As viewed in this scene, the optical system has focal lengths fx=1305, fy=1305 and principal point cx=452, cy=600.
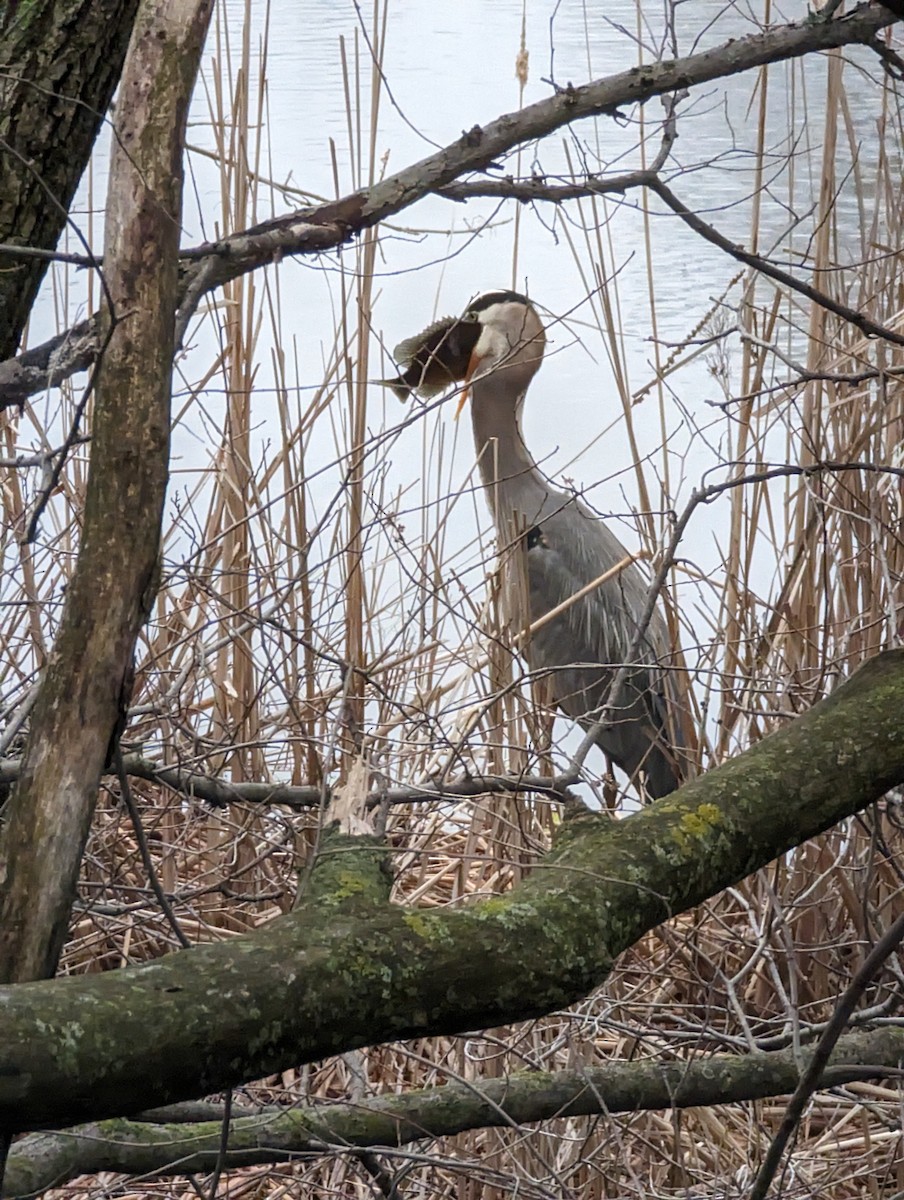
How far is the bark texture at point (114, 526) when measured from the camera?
0.41m

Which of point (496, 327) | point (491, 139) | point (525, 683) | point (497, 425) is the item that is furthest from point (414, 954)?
point (497, 425)

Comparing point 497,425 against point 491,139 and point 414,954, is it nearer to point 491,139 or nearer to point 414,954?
point 491,139

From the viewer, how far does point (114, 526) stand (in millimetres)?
434

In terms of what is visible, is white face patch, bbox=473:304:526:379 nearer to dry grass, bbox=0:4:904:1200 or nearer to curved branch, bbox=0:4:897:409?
dry grass, bbox=0:4:904:1200

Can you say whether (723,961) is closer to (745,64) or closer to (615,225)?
(745,64)

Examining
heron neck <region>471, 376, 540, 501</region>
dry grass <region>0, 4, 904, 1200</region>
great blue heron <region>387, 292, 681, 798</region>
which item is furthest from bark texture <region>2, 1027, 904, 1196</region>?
heron neck <region>471, 376, 540, 501</region>

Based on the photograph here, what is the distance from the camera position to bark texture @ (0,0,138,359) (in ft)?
2.29

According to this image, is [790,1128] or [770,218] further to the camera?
[770,218]

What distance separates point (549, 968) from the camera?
0.39m

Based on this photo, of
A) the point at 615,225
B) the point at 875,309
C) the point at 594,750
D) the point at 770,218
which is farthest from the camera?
the point at 615,225

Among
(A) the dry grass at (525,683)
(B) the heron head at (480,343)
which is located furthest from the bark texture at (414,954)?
(B) the heron head at (480,343)

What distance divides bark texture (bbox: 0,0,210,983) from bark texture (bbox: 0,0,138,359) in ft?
0.79

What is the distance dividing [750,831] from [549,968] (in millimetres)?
112

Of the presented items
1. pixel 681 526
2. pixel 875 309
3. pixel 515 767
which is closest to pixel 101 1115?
pixel 681 526
